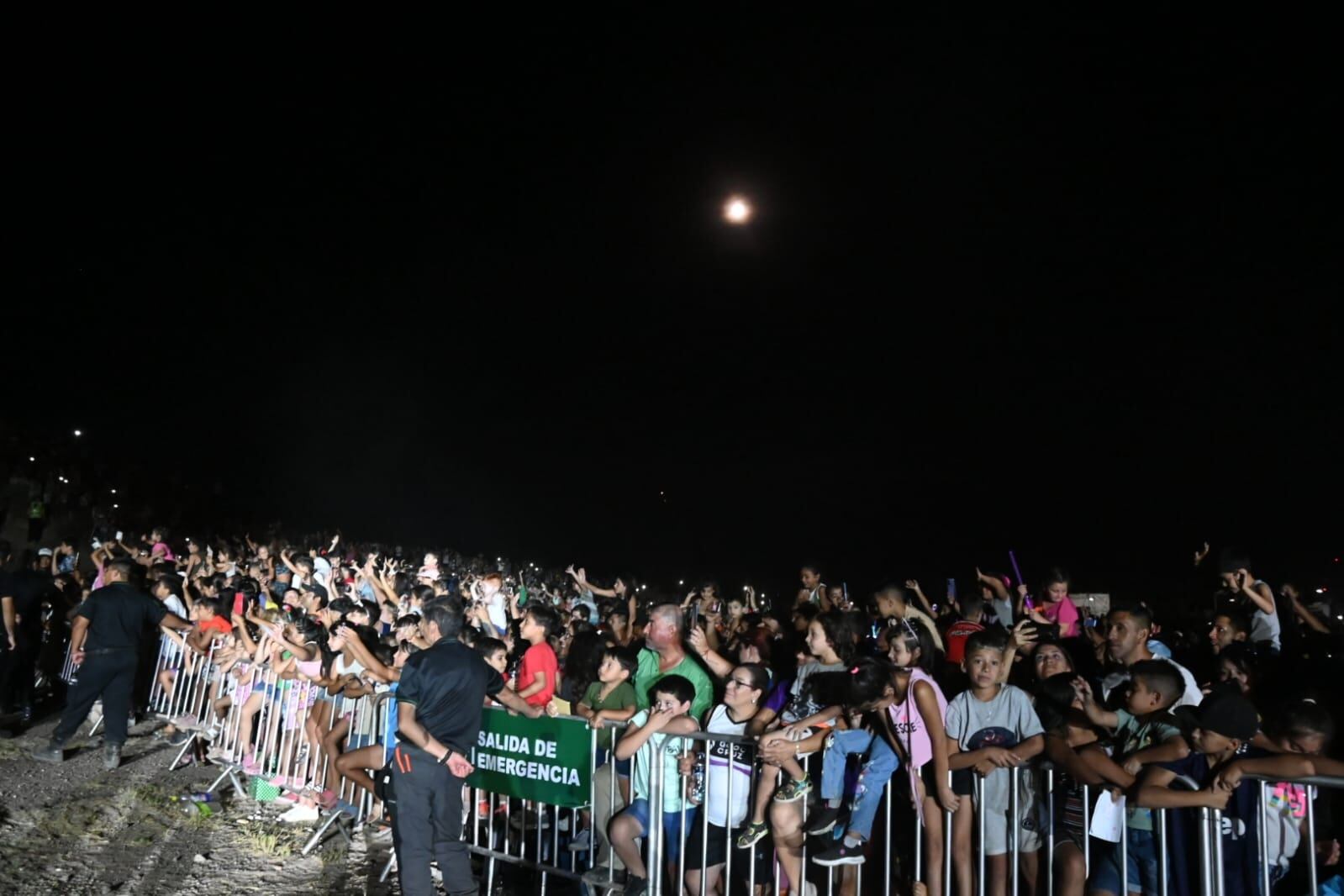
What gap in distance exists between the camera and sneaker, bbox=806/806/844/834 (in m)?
4.52

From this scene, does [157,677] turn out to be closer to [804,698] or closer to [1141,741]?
[804,698]

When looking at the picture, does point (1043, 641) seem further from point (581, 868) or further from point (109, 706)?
point (109, 706)

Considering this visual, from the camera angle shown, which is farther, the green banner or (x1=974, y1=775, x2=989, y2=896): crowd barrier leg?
the green banner

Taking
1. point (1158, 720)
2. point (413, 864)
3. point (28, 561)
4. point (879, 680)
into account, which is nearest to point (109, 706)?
point (28, 561)

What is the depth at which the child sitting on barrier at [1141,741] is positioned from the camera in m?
3.99

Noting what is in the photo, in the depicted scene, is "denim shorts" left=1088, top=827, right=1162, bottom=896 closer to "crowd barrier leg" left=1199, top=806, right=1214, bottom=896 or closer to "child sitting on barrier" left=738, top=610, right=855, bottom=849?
"crowd barrier leg" left=1199, top=806, right=1214, bottom=896

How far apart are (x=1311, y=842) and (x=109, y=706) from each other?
32.7 feet

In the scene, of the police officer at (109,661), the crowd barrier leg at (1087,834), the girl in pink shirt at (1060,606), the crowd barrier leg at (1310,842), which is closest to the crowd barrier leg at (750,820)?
the crowd barrier leg at (1087,834)

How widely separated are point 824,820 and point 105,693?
795 cm

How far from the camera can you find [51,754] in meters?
8.75

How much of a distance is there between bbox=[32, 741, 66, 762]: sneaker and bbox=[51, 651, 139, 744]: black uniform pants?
0.07 meters

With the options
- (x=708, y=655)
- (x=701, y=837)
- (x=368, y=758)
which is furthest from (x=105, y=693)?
(x=701, y=837)

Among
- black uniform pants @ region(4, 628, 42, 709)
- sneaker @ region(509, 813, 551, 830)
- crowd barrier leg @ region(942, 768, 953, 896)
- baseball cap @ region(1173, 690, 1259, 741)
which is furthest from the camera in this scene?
black uniform pants @ region(4, 628, 42, 709)

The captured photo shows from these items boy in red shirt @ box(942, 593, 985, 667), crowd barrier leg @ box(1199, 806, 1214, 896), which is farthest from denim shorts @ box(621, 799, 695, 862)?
boy in red shirt @ box(942, 593, 985, 667)
